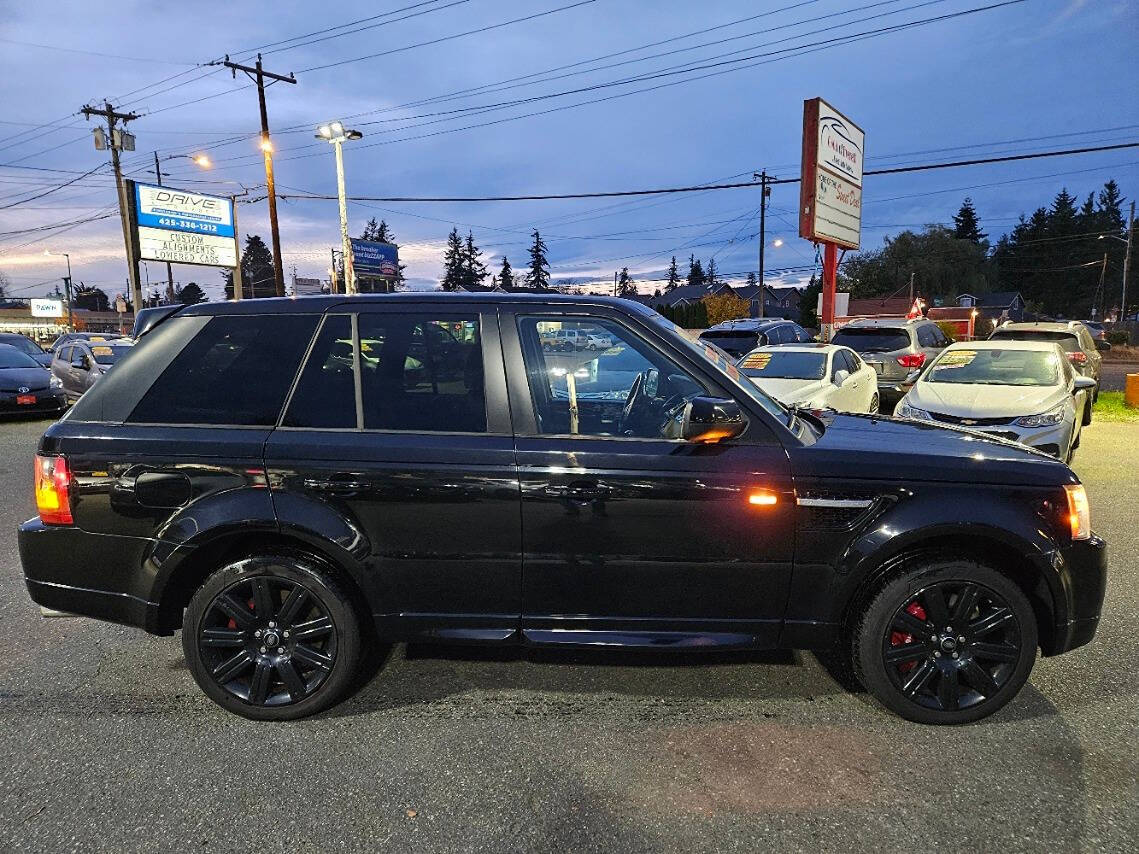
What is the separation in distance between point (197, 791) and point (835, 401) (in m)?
8.70

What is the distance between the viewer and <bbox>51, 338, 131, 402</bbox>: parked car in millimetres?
13656

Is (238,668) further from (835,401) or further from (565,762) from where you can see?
(835,401)

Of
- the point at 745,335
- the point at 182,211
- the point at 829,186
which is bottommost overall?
the point at 745,335

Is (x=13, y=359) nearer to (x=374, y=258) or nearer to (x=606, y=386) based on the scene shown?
(x=606, y=386)

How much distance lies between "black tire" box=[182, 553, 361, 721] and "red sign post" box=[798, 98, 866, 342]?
14.0 m

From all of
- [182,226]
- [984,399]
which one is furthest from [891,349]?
[182,226]

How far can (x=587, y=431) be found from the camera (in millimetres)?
2797

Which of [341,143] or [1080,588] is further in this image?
[341,143]

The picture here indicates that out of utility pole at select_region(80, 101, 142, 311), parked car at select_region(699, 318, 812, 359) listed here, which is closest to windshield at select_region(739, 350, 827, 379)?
parked car at select_region(699, 318, 812, 359)

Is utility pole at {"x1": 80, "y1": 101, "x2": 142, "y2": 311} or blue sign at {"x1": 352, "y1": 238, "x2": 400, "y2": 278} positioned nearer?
utility pole at {"x1": 80, "y1": 101, "x2": 142, "y2": 311}

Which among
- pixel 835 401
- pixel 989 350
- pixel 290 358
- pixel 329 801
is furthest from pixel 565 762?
pixel 989 350

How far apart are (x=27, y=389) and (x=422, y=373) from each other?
42.3 ft

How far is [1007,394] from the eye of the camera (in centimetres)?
746

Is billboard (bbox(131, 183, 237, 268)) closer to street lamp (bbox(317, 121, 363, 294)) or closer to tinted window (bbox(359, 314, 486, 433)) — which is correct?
street lamp (bbox(317, 121, 363, 294))
